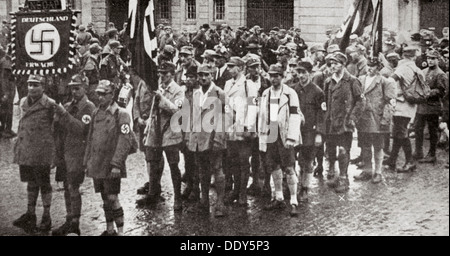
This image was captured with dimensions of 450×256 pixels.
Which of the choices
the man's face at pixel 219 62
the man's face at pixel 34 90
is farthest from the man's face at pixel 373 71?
the man's face at pixel 34 90

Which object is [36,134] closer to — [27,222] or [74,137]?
[74,137]

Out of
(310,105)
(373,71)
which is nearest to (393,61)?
(373,71)

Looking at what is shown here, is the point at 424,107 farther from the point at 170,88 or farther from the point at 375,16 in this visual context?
the point at 170,88

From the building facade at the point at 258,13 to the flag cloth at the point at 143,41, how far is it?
35.5 feet

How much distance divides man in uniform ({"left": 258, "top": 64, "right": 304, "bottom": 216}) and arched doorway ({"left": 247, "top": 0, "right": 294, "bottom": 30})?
1777 centimetres

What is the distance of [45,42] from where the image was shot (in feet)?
31.0

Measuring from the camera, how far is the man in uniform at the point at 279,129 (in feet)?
30.4

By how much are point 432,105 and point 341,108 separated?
1.45m

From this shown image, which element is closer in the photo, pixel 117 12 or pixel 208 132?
pixel 208 132

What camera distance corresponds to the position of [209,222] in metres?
9.07

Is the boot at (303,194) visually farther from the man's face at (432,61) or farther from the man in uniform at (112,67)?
the man in uniform at (112,67)

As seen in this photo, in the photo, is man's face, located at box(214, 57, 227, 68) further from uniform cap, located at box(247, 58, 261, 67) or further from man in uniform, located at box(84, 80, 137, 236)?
man in uniform, located at box(84, 80, 137, 236)
